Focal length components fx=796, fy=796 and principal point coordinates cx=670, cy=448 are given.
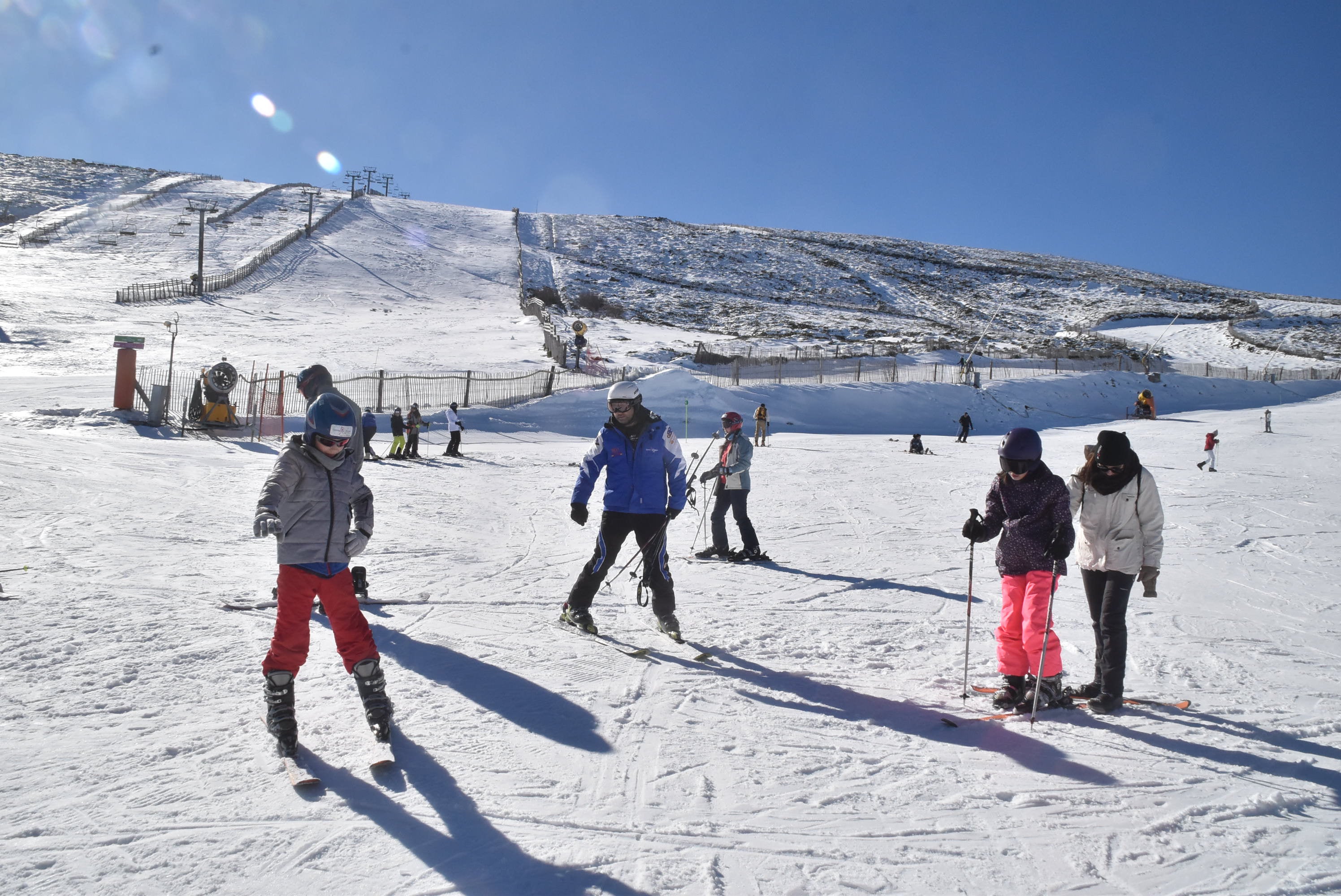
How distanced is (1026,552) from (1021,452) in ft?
1.87

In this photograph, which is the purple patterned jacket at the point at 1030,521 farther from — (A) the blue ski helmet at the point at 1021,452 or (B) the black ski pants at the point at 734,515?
(B) the black ski pants at the point at 734,515

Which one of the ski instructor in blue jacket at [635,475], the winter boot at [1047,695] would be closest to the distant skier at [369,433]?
the ski instructor in blue jacket at [635,475]

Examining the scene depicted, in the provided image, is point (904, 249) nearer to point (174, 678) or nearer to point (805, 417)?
point (805, 417)

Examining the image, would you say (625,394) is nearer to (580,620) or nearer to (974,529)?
(580,620)

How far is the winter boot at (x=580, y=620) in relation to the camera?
18.6ft

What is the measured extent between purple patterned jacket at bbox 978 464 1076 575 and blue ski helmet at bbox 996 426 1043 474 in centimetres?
7

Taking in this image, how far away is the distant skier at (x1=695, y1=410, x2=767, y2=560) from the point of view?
→ 28.2 ft

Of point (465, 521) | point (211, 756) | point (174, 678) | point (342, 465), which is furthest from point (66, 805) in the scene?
point (465, 521)

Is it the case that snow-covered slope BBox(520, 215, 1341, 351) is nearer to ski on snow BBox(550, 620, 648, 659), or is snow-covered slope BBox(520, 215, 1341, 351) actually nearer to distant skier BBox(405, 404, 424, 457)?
distant skier BBox(405, 404, 424, 457)

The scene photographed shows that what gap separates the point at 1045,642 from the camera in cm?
439

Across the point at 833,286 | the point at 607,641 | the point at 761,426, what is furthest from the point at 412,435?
the point at 833,286

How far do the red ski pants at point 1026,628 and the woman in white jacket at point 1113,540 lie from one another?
28cm

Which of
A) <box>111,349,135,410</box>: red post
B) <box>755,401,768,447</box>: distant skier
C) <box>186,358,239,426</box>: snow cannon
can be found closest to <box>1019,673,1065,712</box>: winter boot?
<box>755,401,768,447</box>: distant skier

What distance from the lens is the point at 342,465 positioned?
149 inches
